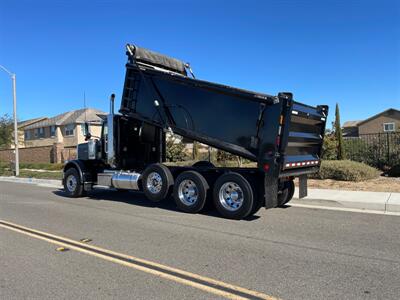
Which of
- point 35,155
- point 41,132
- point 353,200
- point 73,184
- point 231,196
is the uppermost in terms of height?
point 41,132

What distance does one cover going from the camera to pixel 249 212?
8773 mm

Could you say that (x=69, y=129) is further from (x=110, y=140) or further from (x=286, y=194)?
(x=286, y=194)

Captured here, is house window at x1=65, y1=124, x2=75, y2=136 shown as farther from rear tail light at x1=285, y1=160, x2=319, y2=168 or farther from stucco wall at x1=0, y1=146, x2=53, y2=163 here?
rear tail light at x1=285, y1=160, x2=319, y2=168

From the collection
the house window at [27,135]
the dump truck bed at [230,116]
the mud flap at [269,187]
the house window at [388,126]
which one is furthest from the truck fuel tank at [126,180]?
the house window at [388,126]

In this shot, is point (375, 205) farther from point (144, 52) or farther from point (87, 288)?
point (87, 288)

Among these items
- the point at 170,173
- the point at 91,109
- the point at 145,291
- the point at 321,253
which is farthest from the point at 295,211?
Result: the point at 91,109

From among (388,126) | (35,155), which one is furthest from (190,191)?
(388,126)

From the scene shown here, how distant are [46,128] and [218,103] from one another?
47699mm

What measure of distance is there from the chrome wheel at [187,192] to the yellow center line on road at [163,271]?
3363 mm

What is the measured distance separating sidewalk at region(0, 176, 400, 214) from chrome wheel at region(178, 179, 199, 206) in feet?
10.9

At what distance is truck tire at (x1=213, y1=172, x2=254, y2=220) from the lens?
8.70m

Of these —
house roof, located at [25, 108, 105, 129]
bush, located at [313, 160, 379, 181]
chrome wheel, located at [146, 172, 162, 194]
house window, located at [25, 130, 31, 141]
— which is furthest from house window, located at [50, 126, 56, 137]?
chrome wheel, located at [146, 172, 162, 194]

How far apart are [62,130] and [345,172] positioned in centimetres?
4104

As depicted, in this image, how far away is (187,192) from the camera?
998 cm
